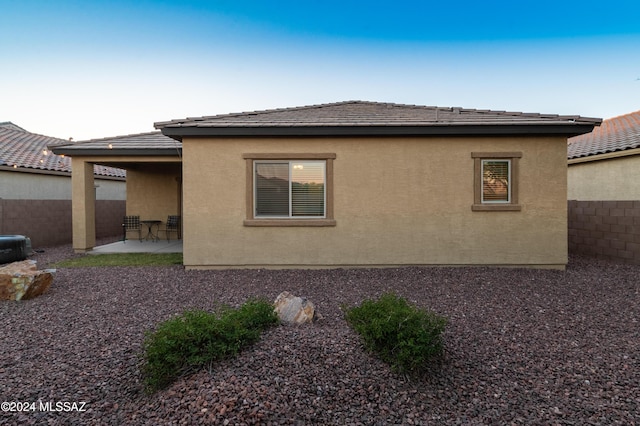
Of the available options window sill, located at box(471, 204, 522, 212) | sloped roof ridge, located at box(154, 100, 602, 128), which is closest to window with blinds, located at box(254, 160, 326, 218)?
sloped roof ridge, located at box(154, 100, 602, 128)

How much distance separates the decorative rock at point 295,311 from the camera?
3.85m

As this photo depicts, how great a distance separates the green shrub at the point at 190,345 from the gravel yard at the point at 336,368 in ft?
0.36

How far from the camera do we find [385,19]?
1209 centimetres

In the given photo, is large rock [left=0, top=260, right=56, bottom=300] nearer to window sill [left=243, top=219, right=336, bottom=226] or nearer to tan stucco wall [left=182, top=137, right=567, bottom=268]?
tan stucco wall [left=182, top=137, right=567, bottom=268]

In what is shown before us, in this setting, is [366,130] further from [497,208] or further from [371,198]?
[497,208]

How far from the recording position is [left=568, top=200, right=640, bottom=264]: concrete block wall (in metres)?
8.13

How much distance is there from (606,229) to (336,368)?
9983 mm

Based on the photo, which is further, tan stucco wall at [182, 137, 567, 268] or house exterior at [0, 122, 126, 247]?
house exterior at [0, 122, 126, 247]

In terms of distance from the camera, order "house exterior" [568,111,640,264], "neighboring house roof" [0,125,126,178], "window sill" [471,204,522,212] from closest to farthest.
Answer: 1. "window sill" [471,204,522,212]
2. "house exterior" [568,111,640,264]
3. "neighboring house roof" [0,125,126,178]

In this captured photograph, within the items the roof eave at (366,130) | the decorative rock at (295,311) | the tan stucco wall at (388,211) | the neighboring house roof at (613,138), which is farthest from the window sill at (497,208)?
the decorative rock at (295,311)

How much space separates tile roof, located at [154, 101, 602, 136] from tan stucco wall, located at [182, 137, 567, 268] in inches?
14.1

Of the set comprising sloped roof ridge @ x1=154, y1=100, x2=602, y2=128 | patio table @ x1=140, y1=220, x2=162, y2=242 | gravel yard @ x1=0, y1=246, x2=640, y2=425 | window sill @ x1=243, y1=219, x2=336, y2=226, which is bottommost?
gravel yard @ x1=0, y1=246, x2=640, y2=425

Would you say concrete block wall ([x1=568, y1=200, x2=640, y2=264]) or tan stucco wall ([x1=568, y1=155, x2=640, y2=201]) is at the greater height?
tan stucco wall ([x1=568, y1=155, x2=640, y2=201])

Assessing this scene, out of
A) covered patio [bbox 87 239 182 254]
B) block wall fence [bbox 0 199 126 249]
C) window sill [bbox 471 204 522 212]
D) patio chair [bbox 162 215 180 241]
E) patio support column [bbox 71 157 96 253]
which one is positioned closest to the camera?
window sill [bbox 471 204 522 212]
